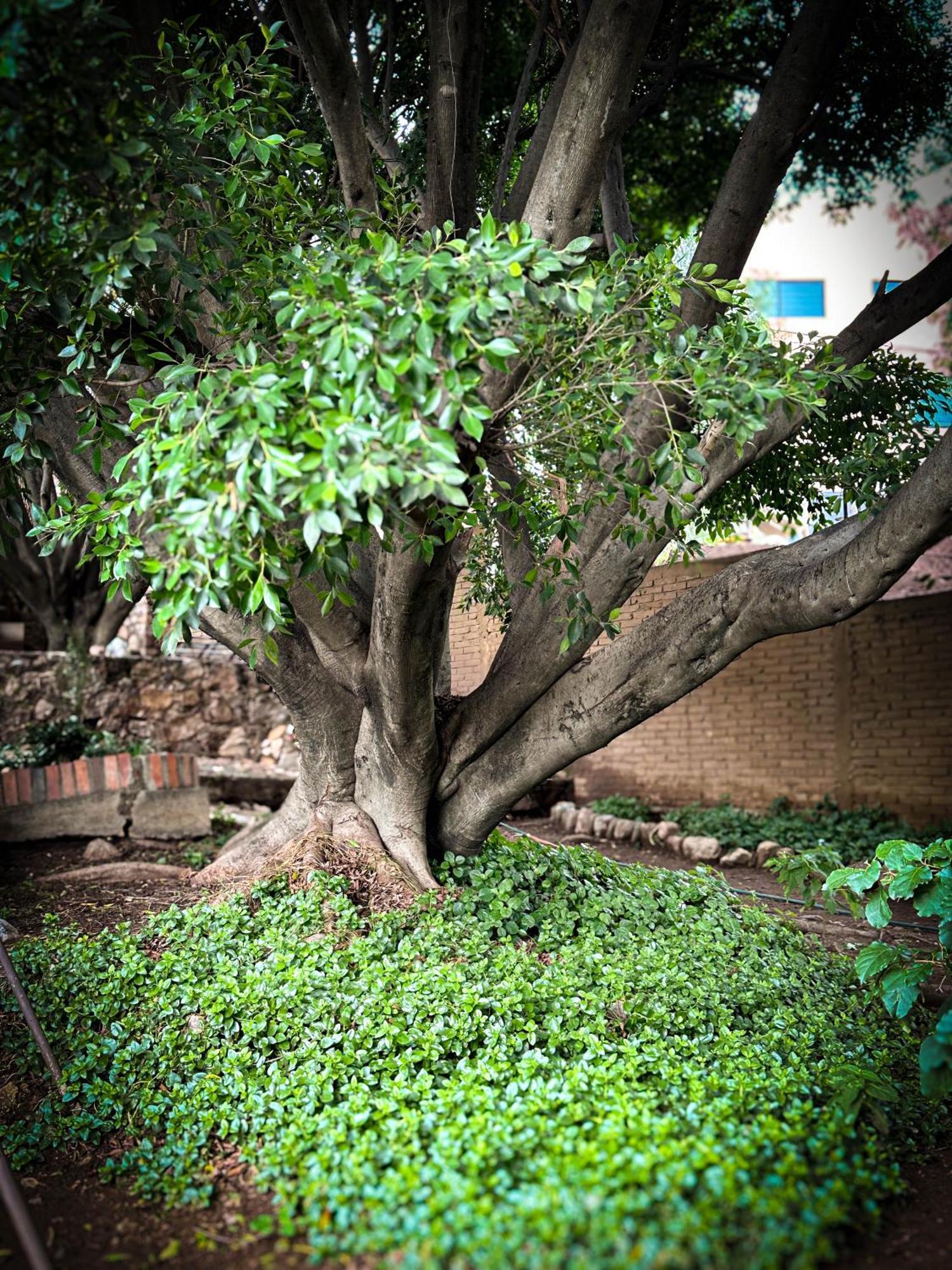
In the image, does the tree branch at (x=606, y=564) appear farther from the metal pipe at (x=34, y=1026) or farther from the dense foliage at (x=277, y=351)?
the metal pipe at (x=34, y=1026)

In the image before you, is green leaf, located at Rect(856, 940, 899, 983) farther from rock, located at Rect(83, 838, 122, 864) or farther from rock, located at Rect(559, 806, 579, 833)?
rock, located at Rect(559, 806, 579, 833)

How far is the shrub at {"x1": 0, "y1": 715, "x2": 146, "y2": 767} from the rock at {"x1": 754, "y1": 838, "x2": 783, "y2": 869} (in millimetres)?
5563

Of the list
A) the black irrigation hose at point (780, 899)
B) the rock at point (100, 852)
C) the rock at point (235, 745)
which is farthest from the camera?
the rock at point (235, 745)

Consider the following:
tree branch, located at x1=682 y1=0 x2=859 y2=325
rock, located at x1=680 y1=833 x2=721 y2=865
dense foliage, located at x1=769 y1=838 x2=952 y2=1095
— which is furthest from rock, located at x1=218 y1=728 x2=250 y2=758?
dense foliage, located at x1=769 y1=838 x2=952 y2=1095

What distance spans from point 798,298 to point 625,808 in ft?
49.7

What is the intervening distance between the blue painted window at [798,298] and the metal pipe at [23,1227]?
67.2ft

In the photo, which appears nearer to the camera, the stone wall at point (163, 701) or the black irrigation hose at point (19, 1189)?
the black irrigation hose at point (19, 1189)

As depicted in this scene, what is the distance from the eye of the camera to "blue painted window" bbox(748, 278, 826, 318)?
1984 centimetres

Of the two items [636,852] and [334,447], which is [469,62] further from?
[636,852]

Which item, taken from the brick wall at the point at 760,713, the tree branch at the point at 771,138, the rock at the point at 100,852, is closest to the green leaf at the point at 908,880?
the tree branch at the point at 771,138

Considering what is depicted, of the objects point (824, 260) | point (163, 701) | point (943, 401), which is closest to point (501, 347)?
point (943, 401)

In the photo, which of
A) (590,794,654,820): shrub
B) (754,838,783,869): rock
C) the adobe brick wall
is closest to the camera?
the adobe brick wall

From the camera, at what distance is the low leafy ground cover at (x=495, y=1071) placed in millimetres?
2182

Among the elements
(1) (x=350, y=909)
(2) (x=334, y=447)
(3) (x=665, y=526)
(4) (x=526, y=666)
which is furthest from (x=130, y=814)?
(2) (x=334, y=447)
